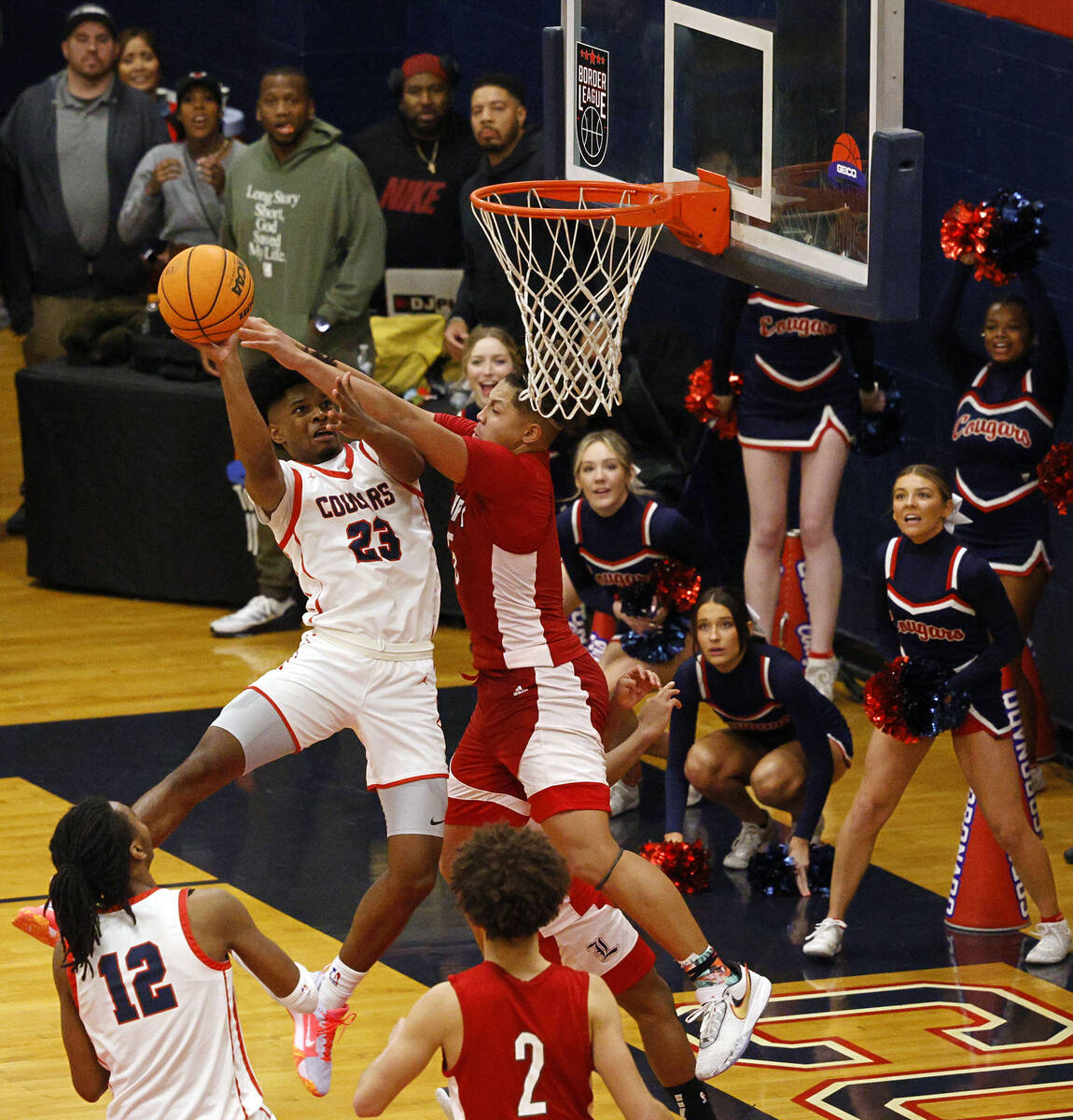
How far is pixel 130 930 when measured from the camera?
4.25m

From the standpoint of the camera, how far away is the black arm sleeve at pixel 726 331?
925cm

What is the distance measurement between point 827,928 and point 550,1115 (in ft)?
10.4

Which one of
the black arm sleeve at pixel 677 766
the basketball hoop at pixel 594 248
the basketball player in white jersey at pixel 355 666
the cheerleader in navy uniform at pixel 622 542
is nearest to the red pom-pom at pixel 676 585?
the cheerleader in navy uniform at pixel 622 542

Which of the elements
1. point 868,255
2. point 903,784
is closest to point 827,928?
point 903,784

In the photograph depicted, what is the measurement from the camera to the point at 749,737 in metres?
7.70

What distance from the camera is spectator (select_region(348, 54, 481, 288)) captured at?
11.1m

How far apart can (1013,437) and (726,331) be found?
151 cm

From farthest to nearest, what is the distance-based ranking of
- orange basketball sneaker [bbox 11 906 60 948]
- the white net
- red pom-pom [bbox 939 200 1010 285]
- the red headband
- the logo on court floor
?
the red headband
red pom-pom [bbox 939 200 1010 285]
the logo on court floor
the white net
orange basketball sneaker [bbox 11 906 60 948]

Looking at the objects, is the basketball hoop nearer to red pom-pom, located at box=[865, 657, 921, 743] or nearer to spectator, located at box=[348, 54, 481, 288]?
red pom-pom, located at box=[865, 657, 921, 743]

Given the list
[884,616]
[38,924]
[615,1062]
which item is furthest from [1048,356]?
[615,1062]

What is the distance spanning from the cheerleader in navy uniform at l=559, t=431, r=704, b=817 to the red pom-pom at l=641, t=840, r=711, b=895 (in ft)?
2.75

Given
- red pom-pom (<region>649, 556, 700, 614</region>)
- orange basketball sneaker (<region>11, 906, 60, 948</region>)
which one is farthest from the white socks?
red pom-pom (<region>649, 556, 700, 614</region>)

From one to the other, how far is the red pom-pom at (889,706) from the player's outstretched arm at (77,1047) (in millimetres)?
3256

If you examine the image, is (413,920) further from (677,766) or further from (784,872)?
(784,872)
